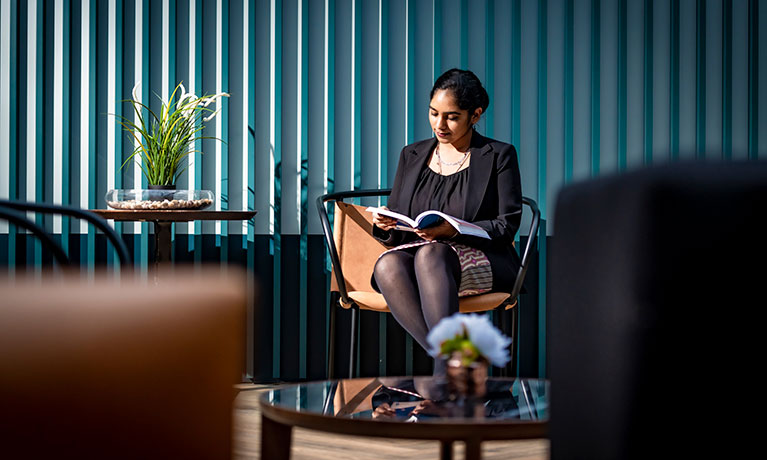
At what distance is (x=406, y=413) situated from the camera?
1.30 m

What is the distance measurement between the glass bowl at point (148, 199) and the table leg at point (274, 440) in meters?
1.73

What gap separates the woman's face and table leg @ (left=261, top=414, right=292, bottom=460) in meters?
1.86

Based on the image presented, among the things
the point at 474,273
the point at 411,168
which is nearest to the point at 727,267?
the point at 474,273

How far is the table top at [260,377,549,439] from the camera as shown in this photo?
1.17m

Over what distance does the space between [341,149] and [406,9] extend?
723 mm

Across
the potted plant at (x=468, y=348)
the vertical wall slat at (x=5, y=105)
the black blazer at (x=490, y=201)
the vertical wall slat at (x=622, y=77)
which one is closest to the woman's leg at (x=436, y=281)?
the black blazer at (x=490, y=201)

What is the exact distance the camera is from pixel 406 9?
3738mm

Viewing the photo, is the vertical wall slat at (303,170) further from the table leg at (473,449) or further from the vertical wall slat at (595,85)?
the table leg at (473,449)

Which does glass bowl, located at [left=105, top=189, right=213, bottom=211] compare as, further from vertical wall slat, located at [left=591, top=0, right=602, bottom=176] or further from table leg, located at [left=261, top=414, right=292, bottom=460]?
vertical wall slat, located at [left=591, top=0, right=602, bottom=176]

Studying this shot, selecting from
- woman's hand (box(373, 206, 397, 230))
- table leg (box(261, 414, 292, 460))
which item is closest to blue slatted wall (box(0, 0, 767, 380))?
woman's hand (box(373, 206, 397, 230))

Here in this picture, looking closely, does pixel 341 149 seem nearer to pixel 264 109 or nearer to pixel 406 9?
pixel 264 109

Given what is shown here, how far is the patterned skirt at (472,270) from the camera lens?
8.71 ft

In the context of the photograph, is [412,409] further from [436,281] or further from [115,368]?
[436,281]

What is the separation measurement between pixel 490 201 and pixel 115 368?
2309mm
